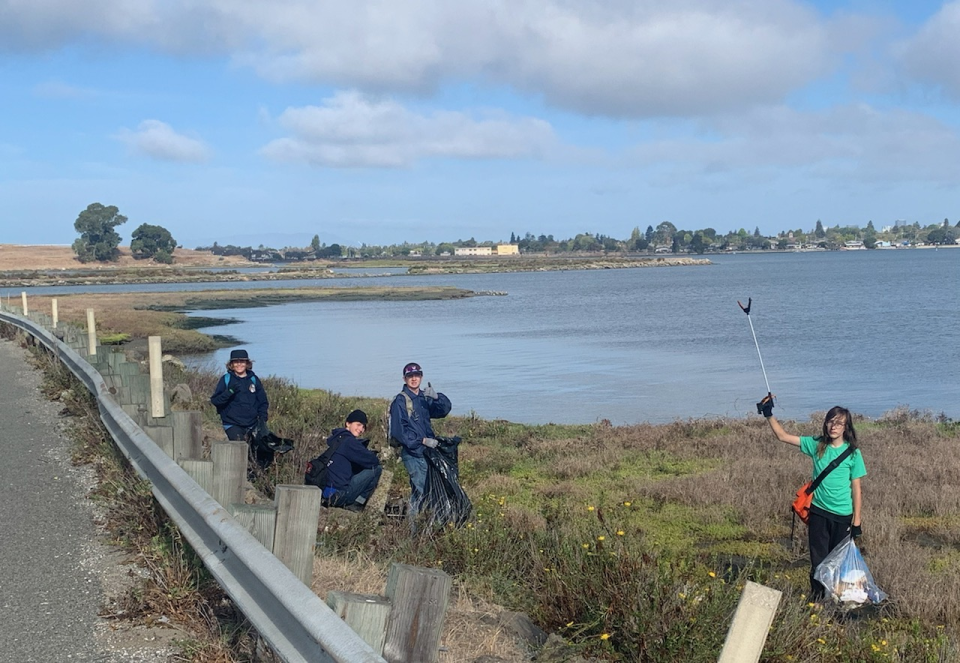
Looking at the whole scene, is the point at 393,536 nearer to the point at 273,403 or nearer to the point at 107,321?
the point at 273,403

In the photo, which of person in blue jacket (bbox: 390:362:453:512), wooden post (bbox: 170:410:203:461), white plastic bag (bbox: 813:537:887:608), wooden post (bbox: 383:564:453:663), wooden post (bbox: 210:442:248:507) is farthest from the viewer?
person in blue jacket (bbox: 390:362:453:512)

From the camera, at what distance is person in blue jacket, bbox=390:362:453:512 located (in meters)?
8.55

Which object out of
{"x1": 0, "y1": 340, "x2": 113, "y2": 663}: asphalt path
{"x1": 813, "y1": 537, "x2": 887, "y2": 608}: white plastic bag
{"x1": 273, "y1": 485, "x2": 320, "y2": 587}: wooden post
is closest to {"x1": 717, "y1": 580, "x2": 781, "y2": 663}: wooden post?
{"x1": 273, "y1": 485, "x2": 320, "y2": 587}: wooden post

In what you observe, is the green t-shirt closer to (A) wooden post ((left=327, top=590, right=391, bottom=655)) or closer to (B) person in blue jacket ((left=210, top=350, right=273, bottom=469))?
(A) wooden post ((left=327, top=590, right=391, bottom=655))

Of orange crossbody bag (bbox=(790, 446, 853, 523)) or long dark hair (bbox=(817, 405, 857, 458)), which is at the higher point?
long dark hair (bbox=(817, 405, 857, 458))

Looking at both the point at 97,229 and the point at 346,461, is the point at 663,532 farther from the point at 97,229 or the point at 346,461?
the point at 97,229

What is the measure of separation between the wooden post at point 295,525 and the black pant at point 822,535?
4.61m

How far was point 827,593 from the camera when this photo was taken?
23.1 ft

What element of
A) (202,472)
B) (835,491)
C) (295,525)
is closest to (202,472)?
(202,472)

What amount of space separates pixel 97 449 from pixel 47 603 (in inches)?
155

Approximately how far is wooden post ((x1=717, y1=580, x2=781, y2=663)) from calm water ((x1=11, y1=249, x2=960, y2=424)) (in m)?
19.1

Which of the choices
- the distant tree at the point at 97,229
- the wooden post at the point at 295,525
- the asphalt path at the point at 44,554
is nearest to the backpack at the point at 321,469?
the asphalt path at the point at 44,554

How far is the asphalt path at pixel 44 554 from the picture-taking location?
4461 mm

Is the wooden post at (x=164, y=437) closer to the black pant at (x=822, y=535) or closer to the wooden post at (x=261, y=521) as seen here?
the wooden post at (x=261, y=521)
